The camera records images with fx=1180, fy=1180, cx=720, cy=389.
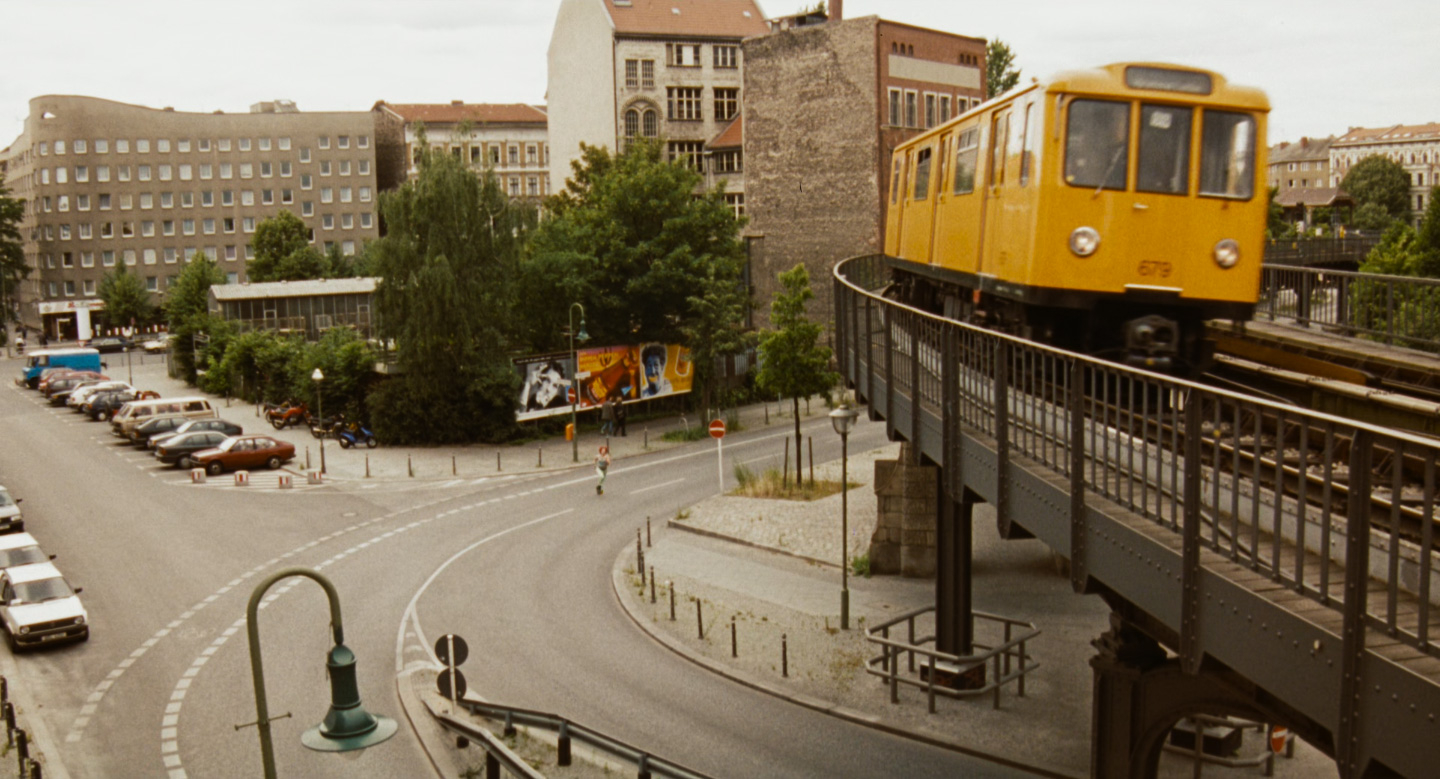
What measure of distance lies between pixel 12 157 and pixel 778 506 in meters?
113

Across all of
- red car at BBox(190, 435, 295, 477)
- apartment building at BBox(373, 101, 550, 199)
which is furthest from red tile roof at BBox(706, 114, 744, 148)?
apartment building at BBox(373, 101, 550, 199)

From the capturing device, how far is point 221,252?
353 feet

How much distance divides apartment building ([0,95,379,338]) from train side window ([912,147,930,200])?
96.4 metres

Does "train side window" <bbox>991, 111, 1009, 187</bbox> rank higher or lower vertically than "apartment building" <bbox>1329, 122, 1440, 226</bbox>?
lower

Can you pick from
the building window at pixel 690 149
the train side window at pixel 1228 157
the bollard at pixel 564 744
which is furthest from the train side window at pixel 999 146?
the building window at pixel 690 149

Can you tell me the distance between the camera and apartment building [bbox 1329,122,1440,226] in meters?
170

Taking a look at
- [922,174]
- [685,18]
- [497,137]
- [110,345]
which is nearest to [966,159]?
[922,174]

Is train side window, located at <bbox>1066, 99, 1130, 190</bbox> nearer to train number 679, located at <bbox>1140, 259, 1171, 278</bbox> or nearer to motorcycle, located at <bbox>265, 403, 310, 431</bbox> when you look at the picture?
train number 679, located at <bbox>1140, 259, 1171, 278</bbox>

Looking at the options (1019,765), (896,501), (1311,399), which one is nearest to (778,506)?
(896,501)

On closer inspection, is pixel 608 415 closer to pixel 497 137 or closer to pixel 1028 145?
pixel 1028 145

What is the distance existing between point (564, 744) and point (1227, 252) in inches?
410

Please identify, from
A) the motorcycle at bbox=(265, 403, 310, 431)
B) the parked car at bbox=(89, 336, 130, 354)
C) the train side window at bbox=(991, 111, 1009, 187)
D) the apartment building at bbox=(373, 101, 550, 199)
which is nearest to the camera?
the train side window at bbox=(991, 111, 1009, 187)

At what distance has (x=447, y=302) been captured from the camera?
4375 cm

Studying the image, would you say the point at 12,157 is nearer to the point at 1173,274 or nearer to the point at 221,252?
the point at 221,252
